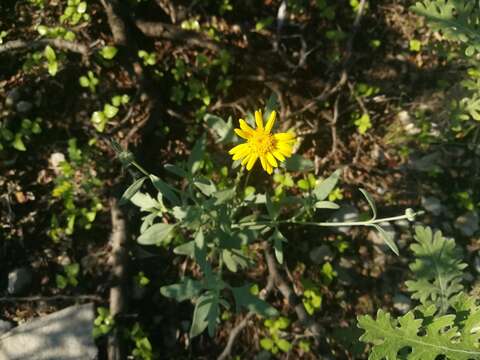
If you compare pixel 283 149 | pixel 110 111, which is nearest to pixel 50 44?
pixel 110 111

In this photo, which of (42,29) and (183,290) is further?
(42,29)

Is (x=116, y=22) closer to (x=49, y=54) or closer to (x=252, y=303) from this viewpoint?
(x=49, y=54)

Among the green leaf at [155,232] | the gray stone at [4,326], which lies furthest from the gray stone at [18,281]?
the green leaf at [155,232]

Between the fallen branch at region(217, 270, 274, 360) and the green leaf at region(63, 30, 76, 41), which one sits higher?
the green leaf at region(63, 30, 76, 41)

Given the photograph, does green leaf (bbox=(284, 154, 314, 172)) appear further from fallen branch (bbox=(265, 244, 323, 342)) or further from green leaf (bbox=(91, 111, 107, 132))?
green leaf (bbox=(91, 111, 107, 132))

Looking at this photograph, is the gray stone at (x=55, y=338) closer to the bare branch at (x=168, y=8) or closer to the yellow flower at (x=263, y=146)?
the yellow flower at (x=263, y=146)

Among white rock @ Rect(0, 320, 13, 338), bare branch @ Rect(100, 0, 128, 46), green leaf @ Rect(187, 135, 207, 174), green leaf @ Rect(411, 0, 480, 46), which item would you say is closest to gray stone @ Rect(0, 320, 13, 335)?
white rock @ Rect(0, 320, 13, 338)
